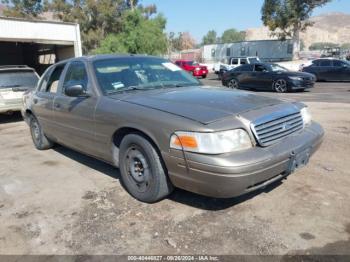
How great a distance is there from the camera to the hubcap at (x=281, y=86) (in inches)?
608

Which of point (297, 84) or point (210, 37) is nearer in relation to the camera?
point (297, 84)

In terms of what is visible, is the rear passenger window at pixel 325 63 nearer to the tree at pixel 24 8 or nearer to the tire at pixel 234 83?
the tire at pixel 234 83

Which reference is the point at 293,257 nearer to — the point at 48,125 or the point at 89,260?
the point at 89,260

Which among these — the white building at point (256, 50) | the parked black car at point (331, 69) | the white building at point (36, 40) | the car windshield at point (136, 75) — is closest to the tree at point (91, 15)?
the white building at point (256, 50)

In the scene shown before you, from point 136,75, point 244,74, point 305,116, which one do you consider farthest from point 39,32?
point 305,116

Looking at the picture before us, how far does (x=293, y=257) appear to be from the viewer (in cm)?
291

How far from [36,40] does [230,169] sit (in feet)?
52.2

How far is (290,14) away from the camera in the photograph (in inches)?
1378

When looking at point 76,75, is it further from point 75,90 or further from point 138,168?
point 138,168

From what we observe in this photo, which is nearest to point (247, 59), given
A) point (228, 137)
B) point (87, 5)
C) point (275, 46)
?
point (275, 46)

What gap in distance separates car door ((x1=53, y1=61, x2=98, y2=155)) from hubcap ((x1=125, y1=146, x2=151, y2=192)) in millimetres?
712

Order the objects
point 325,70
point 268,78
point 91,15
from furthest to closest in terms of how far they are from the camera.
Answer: point 91,15 < point 325,70 < point 268,78

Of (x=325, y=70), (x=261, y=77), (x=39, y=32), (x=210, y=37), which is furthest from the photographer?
(x=210, y=37)

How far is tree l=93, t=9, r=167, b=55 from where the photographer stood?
1287 inches
